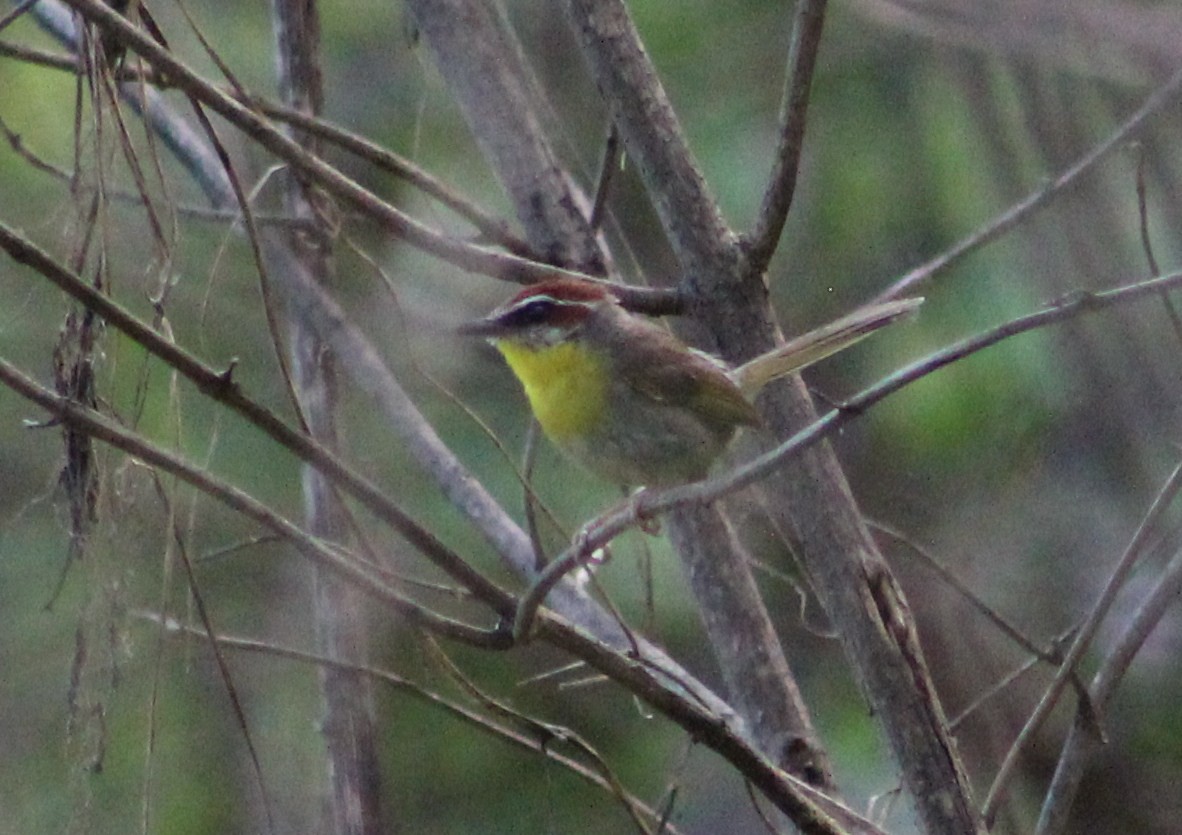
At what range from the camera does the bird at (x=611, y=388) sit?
3.47 meters

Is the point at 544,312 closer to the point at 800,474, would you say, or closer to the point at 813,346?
the point at 813,346

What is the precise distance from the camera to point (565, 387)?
3.53 metres

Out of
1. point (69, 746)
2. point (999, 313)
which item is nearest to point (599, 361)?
point (999, 313)

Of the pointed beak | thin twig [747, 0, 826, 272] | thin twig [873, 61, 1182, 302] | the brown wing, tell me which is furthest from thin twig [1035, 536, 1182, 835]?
the pointed beak

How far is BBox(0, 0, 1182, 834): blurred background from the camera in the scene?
14.3 feet

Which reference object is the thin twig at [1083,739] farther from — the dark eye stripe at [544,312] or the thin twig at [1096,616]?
the dark eye stripe at [544,312]

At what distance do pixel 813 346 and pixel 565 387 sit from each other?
29.8 inches

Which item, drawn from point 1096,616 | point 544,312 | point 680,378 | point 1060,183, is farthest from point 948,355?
point 544,312

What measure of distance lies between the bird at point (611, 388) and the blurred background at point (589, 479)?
0.42 m

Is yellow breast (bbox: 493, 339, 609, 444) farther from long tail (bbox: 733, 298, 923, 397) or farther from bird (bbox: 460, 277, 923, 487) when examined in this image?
long tail (bbox: 733, 298, 923, 397)

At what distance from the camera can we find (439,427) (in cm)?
473

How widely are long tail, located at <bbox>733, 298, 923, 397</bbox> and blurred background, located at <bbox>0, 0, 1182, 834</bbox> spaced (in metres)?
0.98

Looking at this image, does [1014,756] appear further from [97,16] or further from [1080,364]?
[97,16]

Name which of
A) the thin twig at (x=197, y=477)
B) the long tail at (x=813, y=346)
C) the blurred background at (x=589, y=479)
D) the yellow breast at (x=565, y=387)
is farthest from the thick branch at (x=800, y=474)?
the blurred background at (x=589, y=479)
